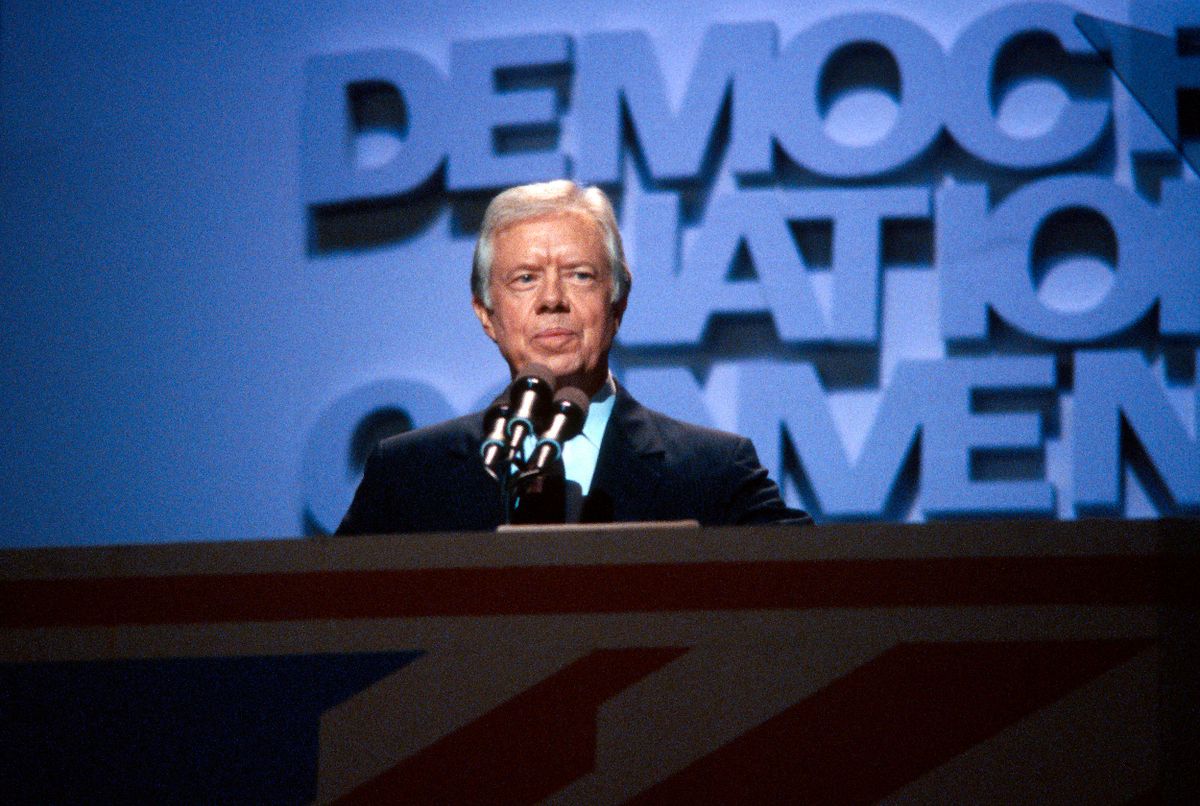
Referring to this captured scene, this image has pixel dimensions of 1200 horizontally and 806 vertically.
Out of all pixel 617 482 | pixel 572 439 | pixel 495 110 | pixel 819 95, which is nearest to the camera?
pixel 572 439

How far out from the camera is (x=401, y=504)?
2053mm

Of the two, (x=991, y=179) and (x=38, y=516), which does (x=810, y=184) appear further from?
(x=38, y=516)

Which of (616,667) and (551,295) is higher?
(551,295)

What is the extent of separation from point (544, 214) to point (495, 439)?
0.74 meters

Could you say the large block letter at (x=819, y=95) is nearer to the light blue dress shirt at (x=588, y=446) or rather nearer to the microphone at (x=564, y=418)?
the light blue dress shirt at (x=588, y=446)

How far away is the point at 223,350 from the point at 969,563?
11.9ft

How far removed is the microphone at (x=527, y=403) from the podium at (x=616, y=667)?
280 mm

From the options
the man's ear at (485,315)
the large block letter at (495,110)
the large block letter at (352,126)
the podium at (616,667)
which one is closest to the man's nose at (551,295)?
the man's ear at (485,315)

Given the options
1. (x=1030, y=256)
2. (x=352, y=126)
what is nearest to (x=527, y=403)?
(x=1030, y=256)

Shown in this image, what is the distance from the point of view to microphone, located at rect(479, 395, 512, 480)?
151 cm

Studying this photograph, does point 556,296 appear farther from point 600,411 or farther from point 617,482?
point 617,482

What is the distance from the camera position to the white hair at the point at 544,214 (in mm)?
2185

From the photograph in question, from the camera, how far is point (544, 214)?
2176 millimetres

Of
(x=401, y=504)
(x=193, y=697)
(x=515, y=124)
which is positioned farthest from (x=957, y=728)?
(x=515, y=124)
